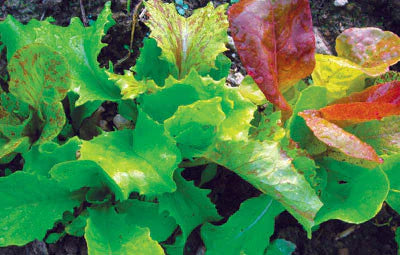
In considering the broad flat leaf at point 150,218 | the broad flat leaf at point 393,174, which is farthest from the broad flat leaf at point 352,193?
the broad flat leaf at point 150,218

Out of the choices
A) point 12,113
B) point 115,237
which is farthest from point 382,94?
point 12,113

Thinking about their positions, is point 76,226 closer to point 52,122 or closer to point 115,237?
point 115,237

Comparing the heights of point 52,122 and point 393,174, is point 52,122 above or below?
above

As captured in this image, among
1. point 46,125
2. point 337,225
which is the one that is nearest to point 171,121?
point 46,125

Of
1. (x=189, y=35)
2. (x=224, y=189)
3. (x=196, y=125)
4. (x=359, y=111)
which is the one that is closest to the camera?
(x=196, y=125)

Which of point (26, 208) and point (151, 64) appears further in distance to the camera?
point (151, 64)

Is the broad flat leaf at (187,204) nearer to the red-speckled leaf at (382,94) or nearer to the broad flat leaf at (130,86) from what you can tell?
the broad flat leaf at (130,86)
